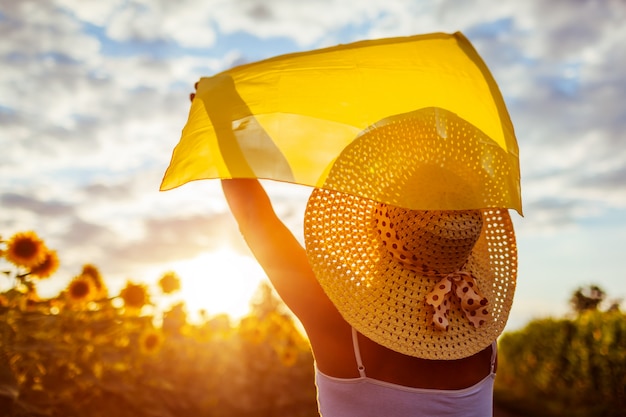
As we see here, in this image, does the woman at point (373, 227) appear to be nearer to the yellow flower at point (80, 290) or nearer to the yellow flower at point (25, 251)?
the yellow flower at point (25, 251)

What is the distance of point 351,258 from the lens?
1933 millimetres

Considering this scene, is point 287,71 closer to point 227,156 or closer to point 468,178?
point 227,156

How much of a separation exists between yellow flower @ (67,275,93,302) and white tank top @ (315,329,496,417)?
9.60ft

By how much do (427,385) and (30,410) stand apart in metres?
2.64

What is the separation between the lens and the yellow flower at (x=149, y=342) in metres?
4.98

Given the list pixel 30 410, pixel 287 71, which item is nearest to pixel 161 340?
pixel 30 410

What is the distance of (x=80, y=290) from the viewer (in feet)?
14.1

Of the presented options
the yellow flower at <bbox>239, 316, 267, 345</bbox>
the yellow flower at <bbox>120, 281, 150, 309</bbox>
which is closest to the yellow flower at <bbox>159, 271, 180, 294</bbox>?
the yellow flower at <bbox>120, 281, 150, 309</bbox>

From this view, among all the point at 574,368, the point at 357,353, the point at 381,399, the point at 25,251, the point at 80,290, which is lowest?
the point at 574,368

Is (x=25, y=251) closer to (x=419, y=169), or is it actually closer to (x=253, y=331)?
(x=419, y=169)

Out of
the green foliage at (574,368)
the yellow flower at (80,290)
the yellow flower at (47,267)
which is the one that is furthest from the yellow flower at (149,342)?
the green foliage at (574,368)

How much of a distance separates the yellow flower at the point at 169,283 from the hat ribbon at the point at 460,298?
383 cm

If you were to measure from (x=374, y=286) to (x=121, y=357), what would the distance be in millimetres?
3195

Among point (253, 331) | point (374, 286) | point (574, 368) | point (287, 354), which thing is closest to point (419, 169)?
point (374, 286)
